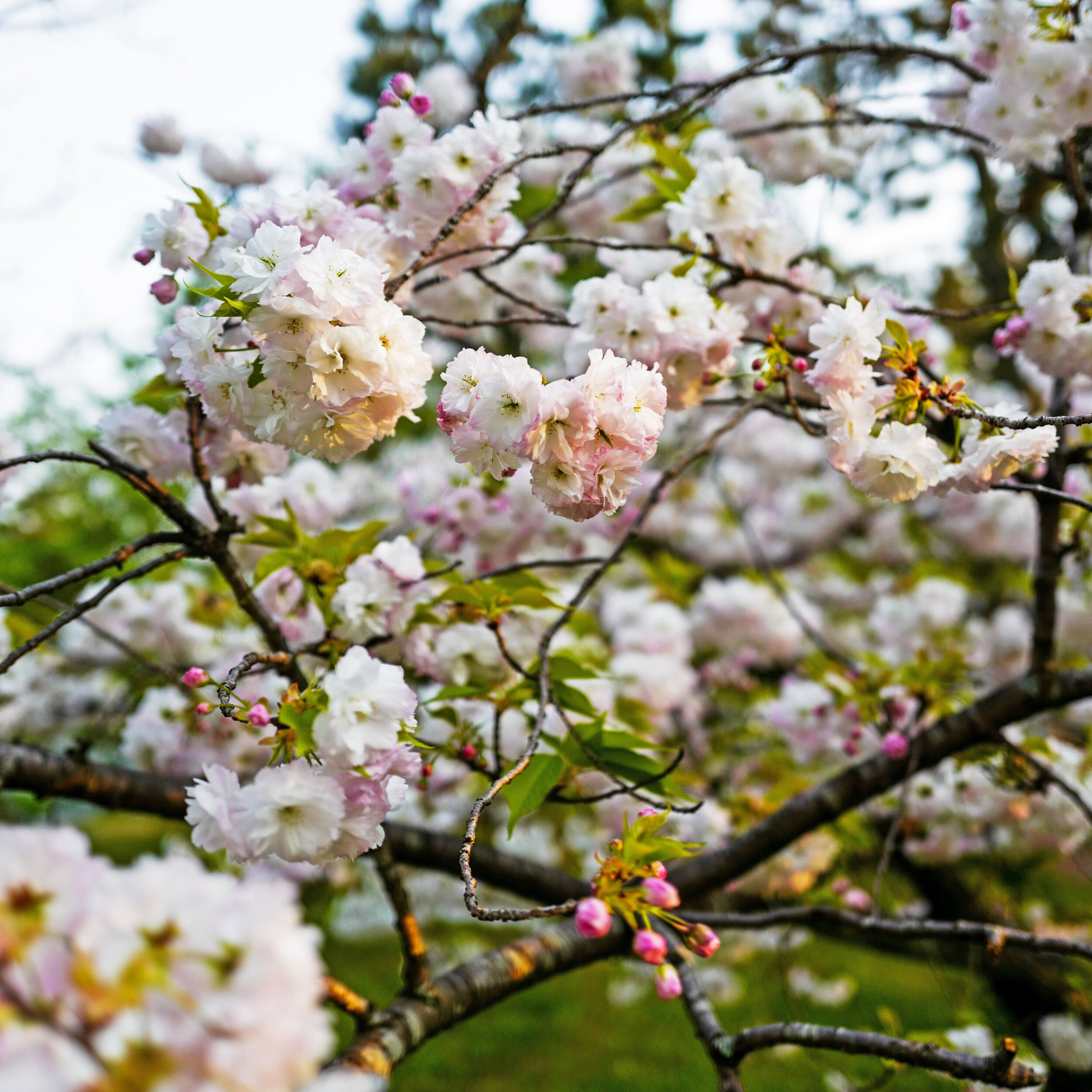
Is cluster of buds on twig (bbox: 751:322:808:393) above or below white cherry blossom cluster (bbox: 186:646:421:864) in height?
above

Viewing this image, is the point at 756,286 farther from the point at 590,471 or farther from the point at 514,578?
the point at 590,471

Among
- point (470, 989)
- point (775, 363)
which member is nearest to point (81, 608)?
point (470, 989)

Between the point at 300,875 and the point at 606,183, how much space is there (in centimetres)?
346

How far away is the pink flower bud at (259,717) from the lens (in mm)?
999

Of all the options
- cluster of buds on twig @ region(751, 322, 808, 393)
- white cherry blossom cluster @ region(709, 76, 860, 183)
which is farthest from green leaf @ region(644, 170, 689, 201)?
white cherry blossom cluster @ region(709, 76, 860, 183)

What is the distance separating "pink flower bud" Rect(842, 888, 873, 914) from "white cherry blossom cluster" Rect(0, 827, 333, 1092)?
8.18ft

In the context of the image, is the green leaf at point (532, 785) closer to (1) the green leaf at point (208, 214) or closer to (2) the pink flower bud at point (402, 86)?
(1) the green leaf at point (208, 214)

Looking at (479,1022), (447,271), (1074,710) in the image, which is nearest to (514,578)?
(447,271)

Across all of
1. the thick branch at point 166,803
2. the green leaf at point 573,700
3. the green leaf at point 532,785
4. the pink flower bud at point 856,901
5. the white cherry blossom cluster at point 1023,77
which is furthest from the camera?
the pink flower bud at point 856,901

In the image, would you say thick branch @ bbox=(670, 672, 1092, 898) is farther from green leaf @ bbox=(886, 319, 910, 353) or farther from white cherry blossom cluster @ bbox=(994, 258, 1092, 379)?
green leaf @ bbox=(886, 319, 910, 353)

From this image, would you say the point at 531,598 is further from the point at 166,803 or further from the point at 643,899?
the point at 166,803

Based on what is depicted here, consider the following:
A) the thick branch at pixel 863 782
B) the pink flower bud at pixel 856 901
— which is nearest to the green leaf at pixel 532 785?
the thick branch at pixel 863 782

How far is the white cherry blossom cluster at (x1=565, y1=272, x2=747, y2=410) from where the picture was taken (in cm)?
157

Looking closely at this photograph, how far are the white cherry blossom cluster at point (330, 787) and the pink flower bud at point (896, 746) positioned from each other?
1.48 metres
